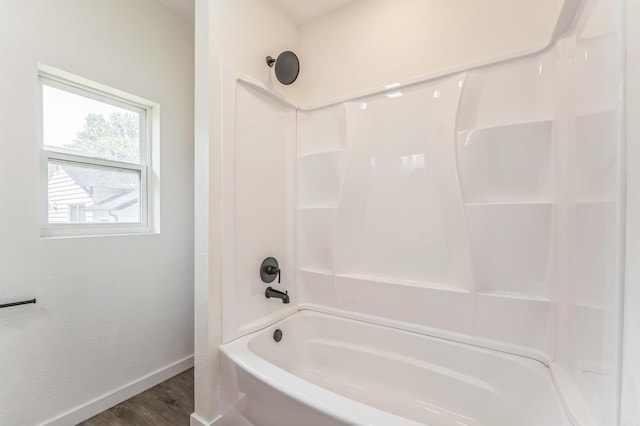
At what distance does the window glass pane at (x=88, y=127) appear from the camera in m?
1.52

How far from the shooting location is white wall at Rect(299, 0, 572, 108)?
4.25 feet

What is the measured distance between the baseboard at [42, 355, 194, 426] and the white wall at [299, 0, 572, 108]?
2.30 m

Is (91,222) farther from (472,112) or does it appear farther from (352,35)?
(472,112)

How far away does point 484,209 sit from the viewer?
1317 mm

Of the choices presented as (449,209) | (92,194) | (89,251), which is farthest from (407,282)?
(92,194)

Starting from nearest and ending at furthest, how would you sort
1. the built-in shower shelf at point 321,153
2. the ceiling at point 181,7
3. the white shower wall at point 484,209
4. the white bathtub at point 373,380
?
the white shower wall at point 484,209
the white bathtub at point 373,380
the built-in shower shelf at point 321,153
the ceiling at point 181,7

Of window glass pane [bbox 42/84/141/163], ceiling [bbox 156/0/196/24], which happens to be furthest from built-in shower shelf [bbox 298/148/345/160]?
ceiling [bbox 156/0/196/24]

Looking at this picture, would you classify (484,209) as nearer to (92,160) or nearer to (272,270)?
(272,270)

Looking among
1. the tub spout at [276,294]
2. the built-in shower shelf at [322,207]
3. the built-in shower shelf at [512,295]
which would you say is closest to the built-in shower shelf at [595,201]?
the built-in shower shelf at [512,295]

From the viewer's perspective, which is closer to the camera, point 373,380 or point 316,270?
point 373,380

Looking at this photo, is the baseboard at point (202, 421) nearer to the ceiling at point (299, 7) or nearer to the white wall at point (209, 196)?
the white wall at point (209, 196)

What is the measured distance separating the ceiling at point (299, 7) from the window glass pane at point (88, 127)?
0.87 metres

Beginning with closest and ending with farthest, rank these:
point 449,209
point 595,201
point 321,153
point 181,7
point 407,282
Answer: point 595,201 → point 449,209 → point 407,282 → point 321,153 → point 181,7

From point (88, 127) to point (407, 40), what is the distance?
2.16m
